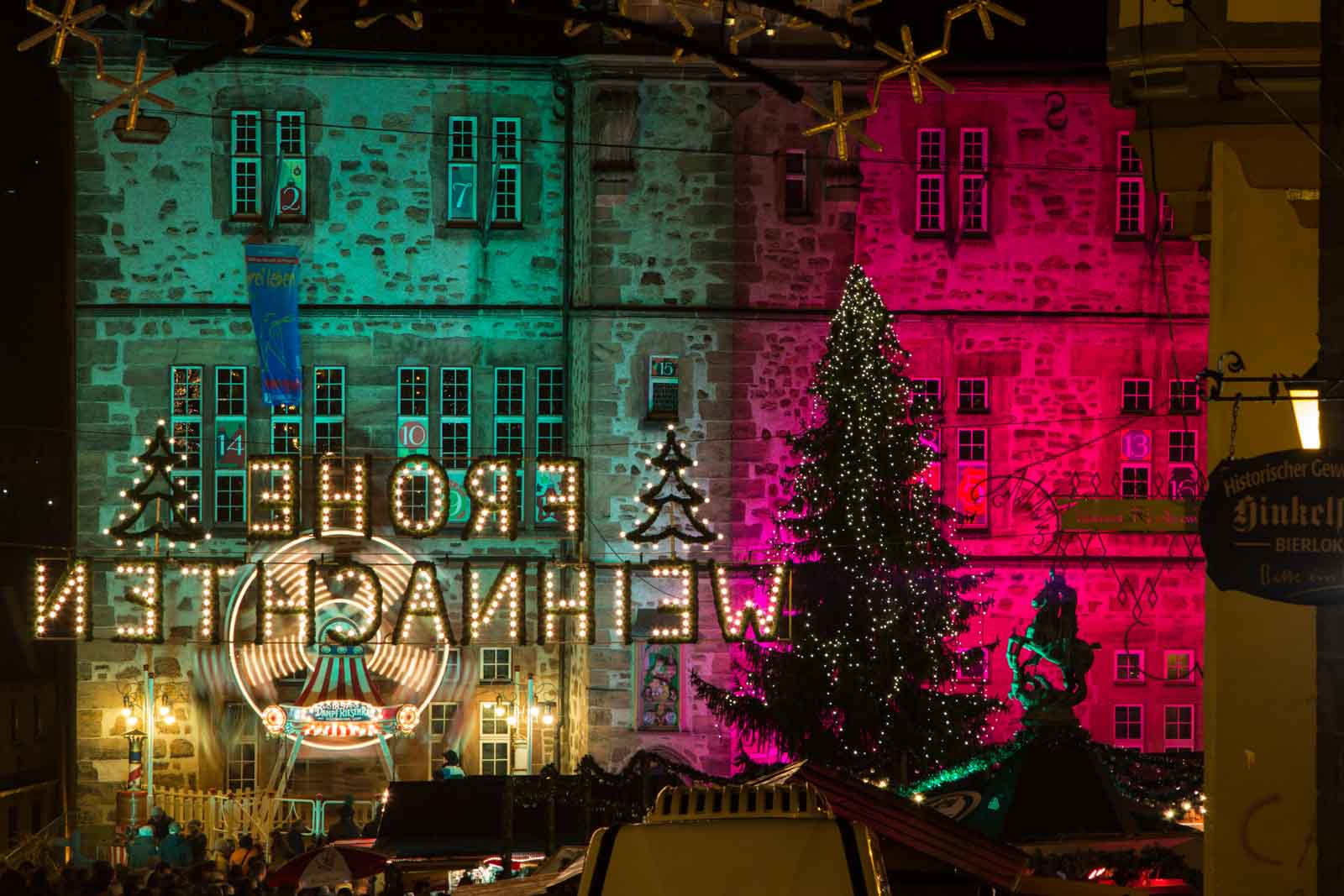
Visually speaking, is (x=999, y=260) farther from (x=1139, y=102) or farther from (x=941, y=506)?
(x=1139, y=102)

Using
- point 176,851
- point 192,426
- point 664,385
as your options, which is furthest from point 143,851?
point 664,385

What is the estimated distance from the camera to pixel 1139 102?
14391 mm

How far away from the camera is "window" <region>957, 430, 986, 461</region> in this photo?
32656mm

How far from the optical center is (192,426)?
31.9 meters

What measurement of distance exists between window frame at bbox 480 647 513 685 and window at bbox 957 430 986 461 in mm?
7445

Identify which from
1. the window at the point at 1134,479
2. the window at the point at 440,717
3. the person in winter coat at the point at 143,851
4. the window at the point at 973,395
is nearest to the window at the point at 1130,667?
the window at the point at 1134,479

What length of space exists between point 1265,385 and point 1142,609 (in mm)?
17882

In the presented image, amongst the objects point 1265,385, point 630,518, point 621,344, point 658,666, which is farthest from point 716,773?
point 1265,385

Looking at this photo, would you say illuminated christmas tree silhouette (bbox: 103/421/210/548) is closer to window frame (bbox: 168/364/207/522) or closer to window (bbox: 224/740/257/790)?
window frame (bbox: 168/364/207/522)

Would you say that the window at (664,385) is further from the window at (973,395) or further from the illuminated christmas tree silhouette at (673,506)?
the window at (973,395)

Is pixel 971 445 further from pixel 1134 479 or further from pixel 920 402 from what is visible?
pixel 920 402

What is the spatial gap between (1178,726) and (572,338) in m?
11.0

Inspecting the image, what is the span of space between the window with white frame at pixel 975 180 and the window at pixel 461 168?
741 centimetres

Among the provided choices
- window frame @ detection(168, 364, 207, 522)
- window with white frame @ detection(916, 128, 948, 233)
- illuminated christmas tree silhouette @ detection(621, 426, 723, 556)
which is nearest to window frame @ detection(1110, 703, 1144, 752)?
illuminated christmas tree silhouette @ detection(621, 426, 723, 556)
